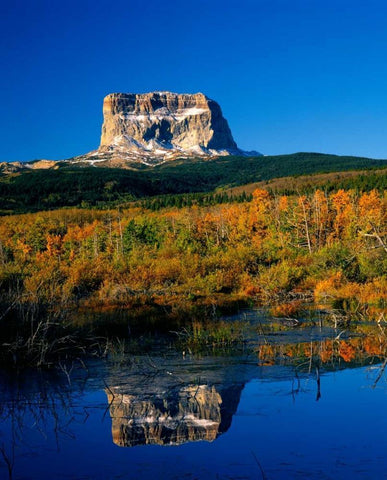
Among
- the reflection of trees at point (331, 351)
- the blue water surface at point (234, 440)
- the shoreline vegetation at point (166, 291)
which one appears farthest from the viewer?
the shoreline vegetation at point (166, 291)

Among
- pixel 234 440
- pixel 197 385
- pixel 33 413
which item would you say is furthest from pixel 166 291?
pixel 234 440

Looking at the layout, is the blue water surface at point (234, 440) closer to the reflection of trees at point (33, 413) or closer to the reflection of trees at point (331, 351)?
the reflection of trees at point (33, 413)

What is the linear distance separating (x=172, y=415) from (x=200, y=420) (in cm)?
55

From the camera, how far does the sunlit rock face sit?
8.24 m

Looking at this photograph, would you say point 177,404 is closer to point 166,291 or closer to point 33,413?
point 33,413

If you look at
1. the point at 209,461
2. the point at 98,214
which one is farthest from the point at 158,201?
the point at 209,461

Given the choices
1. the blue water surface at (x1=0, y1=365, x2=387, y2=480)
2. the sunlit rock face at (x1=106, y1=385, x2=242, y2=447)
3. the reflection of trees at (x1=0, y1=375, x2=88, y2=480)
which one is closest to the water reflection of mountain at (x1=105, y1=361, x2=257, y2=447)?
the sunlit rock face at (x1=106, y1=385, x2=242, y2=447)

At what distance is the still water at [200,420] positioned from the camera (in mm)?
7086

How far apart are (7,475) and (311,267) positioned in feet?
101

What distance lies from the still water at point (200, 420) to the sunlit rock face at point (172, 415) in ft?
0.06

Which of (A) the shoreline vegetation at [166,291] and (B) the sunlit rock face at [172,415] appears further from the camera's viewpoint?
(A) the shoreline vegetation at [166,291]

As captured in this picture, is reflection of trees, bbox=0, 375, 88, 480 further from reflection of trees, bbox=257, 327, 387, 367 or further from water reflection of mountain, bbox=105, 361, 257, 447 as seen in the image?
reflection of trees, bbox=257, 327, 387, 367

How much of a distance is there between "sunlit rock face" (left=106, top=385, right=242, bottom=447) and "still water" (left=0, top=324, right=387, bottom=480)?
0.06ft

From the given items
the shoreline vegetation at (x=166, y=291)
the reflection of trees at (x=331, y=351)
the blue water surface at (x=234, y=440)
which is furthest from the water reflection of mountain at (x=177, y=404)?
the shoreline vegetation at (x=166, y=291)
